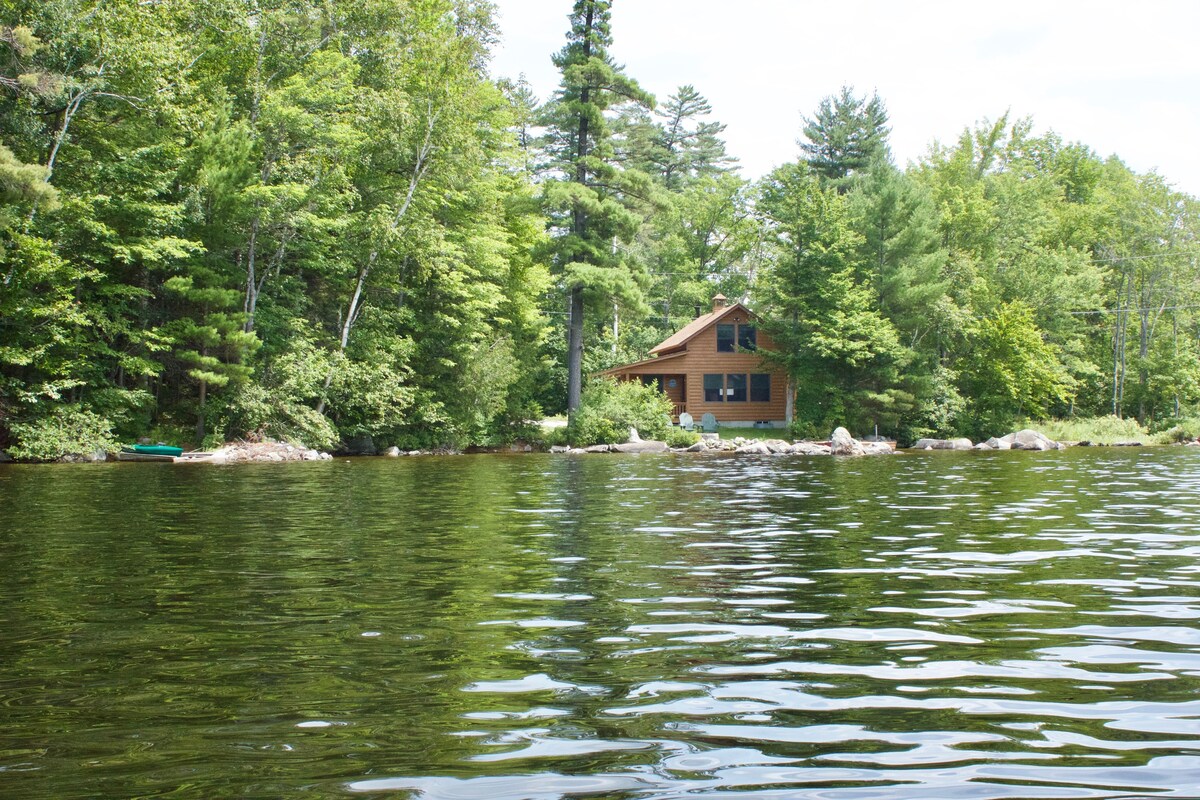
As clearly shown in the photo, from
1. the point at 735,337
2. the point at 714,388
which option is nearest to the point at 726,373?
the point at 714,388

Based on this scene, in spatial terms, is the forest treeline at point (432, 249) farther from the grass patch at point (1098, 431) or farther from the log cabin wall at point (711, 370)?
the log cabin wall at point (711, 370)

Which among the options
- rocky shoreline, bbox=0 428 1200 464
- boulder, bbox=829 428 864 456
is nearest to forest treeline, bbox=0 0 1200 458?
rocky shoreline, bbox=0 428 1200 464

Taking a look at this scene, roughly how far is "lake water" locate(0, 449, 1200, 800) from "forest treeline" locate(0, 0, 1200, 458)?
18.2 metres

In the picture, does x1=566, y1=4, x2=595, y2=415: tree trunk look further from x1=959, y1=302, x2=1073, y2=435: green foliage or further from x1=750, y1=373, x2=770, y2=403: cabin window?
x1=959, y1=302, x2=1073, y2=435: green foliage

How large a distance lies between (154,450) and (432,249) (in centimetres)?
1136

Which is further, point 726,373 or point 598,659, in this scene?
point 726,373

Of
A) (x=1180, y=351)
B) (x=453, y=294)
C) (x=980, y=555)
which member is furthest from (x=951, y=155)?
(x=980, y=555)

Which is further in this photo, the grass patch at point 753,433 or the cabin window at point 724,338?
the cabin window at point 724,338

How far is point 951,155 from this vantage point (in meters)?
53.6

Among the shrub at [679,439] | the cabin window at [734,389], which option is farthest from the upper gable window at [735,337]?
the shrub at [679,439]

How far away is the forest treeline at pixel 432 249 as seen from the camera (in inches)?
1029

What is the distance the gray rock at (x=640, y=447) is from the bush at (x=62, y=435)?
57.5 ft

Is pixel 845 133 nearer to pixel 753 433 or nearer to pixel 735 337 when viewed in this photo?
pixel 735 337

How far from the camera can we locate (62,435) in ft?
82.3
